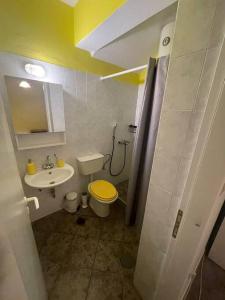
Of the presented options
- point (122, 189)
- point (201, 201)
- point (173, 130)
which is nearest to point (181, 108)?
point (173, 130)

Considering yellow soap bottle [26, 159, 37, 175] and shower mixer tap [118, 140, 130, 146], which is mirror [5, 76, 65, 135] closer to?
yellow soap bottle [26, 159, 37, 175]

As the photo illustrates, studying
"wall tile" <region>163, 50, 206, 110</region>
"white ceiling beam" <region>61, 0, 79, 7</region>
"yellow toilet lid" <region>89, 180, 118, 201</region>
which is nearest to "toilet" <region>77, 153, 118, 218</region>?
"yellow toilet lid" <region>89, 180, 118, 201</region>

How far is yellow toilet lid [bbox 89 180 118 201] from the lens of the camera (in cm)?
169

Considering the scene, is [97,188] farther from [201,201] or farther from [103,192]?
[201,201]

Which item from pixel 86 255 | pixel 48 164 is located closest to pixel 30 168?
pixel 48 164

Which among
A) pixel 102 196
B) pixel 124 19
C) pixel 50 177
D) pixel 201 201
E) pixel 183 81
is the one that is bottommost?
pixel 102 196

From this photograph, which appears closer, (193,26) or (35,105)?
(193,26)

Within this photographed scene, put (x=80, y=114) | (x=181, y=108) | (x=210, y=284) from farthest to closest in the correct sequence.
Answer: (x=80, y=114) → (x=210, y=284) → (x=181, y=108)

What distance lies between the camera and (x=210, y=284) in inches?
46.9

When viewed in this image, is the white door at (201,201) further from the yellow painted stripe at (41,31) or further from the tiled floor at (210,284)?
the yellow painted stripe at (41,31)

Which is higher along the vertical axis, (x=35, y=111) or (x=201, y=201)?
(x=35, y=111)

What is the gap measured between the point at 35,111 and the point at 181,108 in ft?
4.68

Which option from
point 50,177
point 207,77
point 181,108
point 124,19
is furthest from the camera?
point 50,177

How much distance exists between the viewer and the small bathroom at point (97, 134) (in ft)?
1.82
